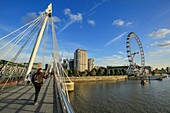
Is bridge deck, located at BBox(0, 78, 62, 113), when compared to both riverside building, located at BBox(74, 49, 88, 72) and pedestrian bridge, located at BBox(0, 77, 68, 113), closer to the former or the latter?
pedestrian bridge, located at BBox(0, 77, 68, 113)

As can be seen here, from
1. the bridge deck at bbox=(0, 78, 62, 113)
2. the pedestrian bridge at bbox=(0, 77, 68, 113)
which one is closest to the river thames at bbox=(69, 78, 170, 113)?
the pedestrian bridge at bbox=(0, 77, 68, 113)

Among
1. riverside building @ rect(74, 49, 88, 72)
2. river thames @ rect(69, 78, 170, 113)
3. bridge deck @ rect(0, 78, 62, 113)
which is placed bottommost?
river thames @ rect(69, 78, 170, 113)

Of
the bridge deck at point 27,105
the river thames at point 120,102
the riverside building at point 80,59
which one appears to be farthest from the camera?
the riverside building at point 80,59

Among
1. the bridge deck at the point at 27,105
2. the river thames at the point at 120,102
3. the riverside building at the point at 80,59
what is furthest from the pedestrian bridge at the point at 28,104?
the riverside building at the point at 80,59

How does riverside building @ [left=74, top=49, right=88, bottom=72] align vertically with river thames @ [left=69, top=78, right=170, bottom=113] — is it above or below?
above

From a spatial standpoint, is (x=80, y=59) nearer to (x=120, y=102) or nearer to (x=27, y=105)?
(x=120, y=102)

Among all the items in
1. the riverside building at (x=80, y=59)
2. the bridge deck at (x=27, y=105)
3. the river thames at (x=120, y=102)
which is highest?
the riverside building at (x=80, y=59)

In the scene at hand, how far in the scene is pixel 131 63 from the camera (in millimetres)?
93500

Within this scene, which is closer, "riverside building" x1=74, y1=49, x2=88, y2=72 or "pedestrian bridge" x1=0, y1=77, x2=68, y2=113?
"pedestrian bridge" x1=0, y1=77, x2=68, y2=113

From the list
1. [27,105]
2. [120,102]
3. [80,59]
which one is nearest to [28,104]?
[27,105]

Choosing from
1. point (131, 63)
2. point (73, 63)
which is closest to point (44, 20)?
point (131, 63)

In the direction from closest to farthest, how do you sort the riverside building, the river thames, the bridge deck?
the bridge deck
the river thames
the riverside building

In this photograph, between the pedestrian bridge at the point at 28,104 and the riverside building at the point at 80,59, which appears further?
the riverside building at the point at 80,59

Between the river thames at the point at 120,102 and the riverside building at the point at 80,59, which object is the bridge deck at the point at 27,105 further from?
the riverside building at the point at 80,59
